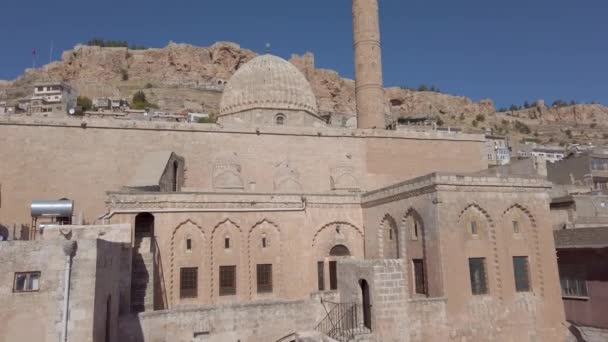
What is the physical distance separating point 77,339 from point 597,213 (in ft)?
66.0

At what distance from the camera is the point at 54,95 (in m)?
67.3

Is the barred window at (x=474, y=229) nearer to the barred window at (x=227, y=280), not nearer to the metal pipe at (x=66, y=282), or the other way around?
the barred window at (x=227, y=280)

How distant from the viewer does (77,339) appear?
8.84m

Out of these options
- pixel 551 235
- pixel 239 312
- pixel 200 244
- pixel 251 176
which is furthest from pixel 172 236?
pixel 551 235

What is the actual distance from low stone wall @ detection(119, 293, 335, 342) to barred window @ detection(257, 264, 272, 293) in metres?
2.96

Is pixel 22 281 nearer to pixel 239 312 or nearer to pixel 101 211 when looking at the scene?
pixel 239 312

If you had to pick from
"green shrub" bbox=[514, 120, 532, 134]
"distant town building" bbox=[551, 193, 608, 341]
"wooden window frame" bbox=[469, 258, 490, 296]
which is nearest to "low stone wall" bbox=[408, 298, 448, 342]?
"wooden window frame" bbox=[469, 258, 490, 296]

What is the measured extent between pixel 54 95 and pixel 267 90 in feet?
182

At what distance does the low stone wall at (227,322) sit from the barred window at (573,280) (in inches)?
331

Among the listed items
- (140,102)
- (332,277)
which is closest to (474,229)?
(332,277)

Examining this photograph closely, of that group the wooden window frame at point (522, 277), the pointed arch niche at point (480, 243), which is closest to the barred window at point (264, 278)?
the pointed arch niche at point (480, 243)

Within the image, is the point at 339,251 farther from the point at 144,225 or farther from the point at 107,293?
the point at 107,293

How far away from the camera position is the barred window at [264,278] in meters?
17.0

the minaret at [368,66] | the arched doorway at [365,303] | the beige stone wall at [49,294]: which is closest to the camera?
the beige stone wall at [49,294]
